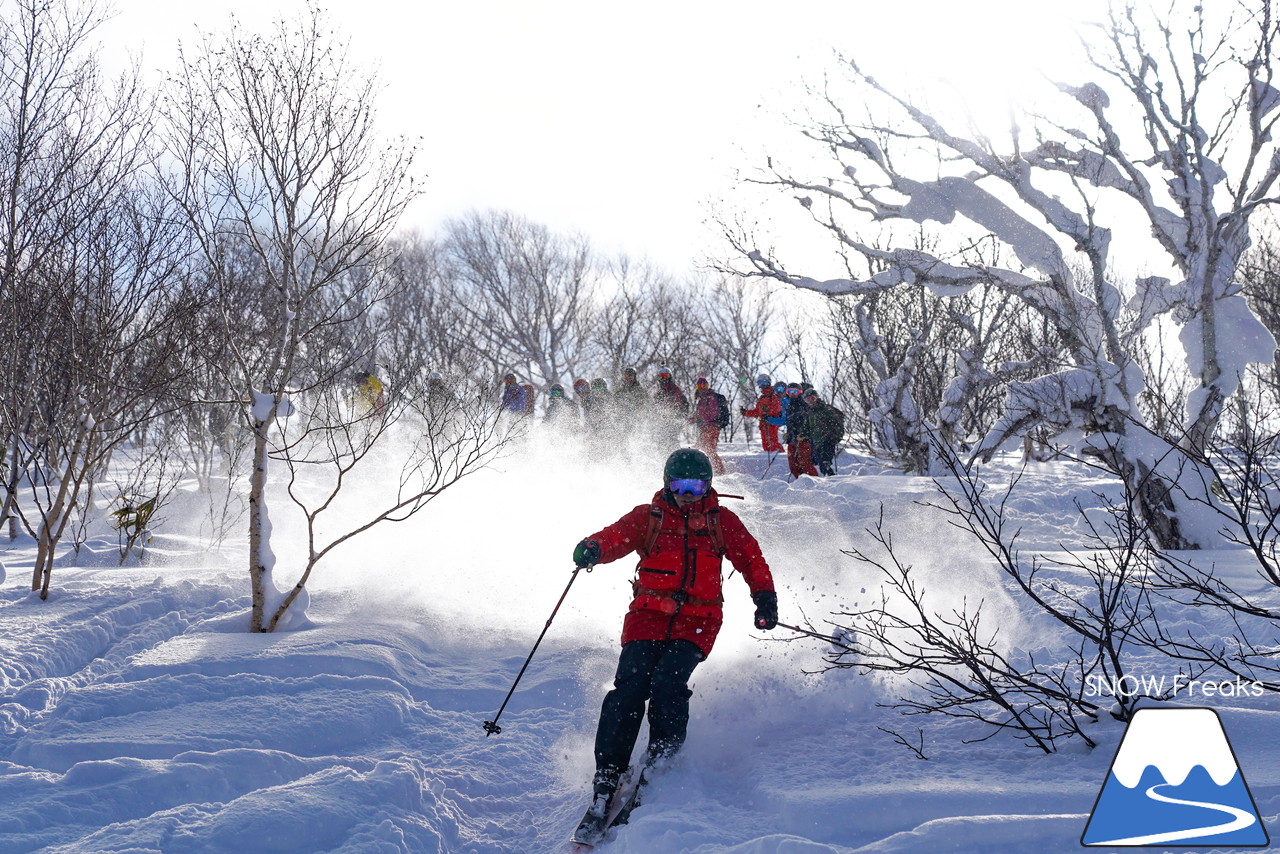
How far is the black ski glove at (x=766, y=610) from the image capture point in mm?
3736

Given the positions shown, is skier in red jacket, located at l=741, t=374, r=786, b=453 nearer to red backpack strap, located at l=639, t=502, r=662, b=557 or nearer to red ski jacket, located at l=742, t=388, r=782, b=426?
red ski jacket, located at l=742, t=388, r=782, b=426

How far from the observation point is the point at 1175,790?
8.21ft

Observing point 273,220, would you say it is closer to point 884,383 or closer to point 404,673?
point 404,673

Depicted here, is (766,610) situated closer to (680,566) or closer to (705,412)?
(680,566)

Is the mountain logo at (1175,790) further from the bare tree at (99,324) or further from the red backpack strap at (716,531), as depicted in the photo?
the bare tree at (99,324)

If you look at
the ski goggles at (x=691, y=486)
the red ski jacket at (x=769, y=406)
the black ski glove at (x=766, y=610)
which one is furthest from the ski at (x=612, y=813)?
the red ski jacket at (x=769, y=406)

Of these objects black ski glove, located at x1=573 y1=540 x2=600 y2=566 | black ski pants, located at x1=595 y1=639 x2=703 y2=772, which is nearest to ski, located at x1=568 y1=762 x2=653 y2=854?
black ski pants, located at x1=595 y1=639 x2=703 y2=772

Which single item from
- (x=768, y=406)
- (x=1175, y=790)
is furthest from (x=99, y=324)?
(x=768, y=406)

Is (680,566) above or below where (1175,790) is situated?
above

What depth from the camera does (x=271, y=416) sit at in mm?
5477

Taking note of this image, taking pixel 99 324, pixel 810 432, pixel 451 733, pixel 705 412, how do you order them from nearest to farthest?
pixel 451 733
pixel 99 324
pixel 810 432
pixel 705 412

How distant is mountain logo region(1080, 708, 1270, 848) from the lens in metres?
2.25

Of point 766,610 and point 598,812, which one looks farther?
point 766,610

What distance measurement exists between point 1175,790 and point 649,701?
6.50 feet
